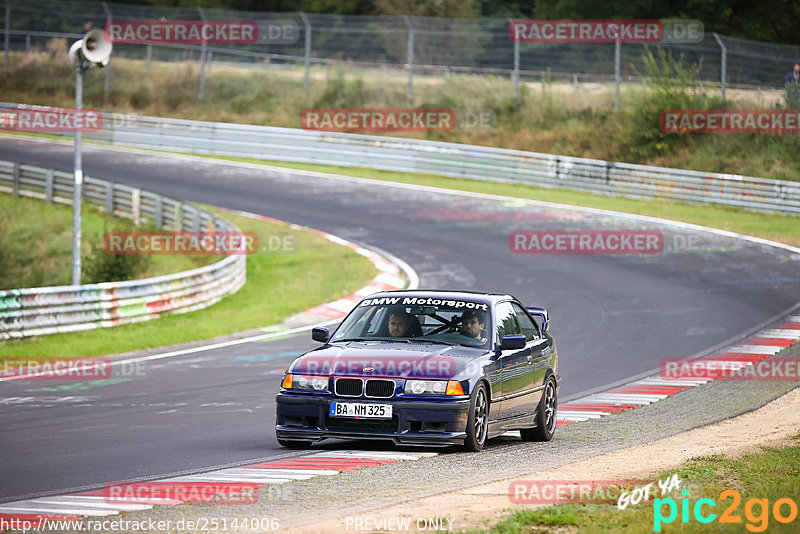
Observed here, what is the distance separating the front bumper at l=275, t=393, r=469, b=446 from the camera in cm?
919

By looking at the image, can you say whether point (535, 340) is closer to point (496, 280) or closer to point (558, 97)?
point (496, 280)

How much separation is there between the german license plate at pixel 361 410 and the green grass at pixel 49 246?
1482 centimetres

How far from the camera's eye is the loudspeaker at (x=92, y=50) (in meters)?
17.9

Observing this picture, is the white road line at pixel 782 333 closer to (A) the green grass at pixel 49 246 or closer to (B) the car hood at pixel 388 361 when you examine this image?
(B) the car hood at pixel 388 361

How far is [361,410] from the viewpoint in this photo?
9.24 meters

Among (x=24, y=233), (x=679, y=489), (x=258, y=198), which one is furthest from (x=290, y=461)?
(x=258, y=198)

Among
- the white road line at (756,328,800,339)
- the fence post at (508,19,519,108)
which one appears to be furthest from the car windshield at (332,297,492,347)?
the fence post at (508,19,519,108)

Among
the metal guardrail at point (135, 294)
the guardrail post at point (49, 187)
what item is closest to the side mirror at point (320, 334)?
the metal guardrail at point (135, 294)

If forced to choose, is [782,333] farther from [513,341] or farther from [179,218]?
[179,218]

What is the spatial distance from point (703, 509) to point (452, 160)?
3113 cm

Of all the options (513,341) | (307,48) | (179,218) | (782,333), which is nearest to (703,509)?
(513,341)

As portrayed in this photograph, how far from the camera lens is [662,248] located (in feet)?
88.5

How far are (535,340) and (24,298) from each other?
909 cm

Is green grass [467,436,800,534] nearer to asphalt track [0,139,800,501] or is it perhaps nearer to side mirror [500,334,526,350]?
side mirror [500,334,526,350]
